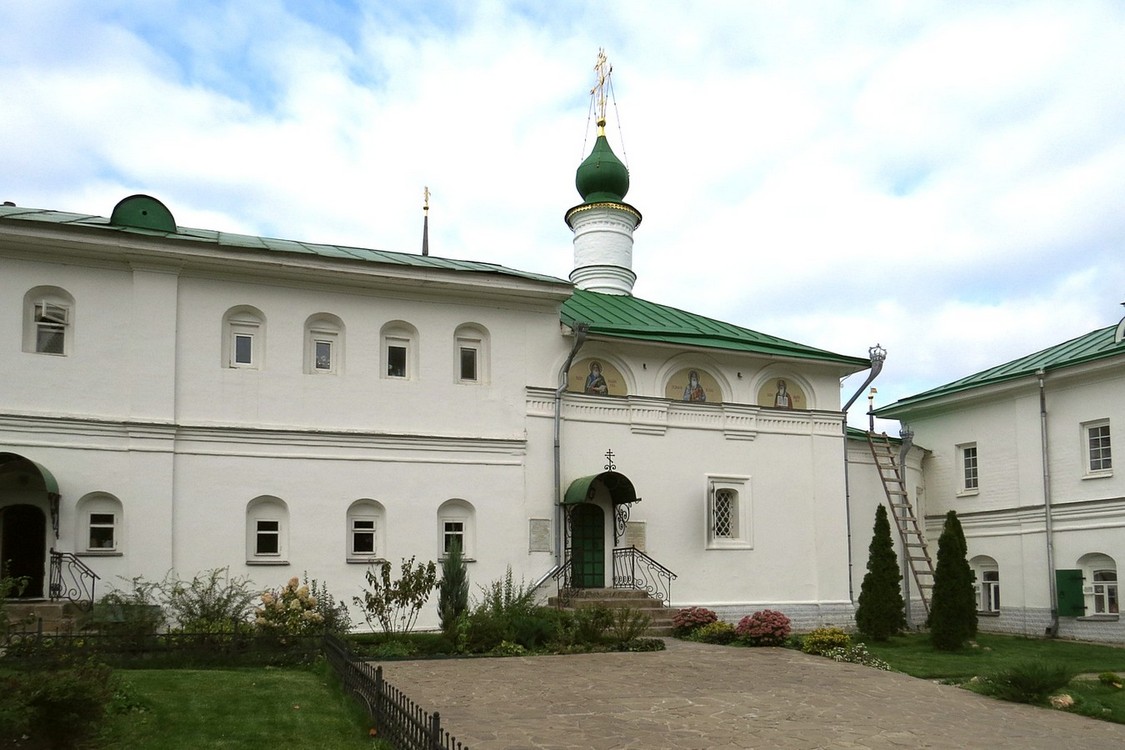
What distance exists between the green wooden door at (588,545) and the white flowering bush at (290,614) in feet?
18.5

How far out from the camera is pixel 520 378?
18625mm

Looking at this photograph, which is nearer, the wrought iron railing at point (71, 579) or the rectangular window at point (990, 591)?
the wrought iron railing at point (71, 579)

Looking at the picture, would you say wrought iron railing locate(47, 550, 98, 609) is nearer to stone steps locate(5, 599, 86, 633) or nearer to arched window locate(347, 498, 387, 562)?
stone steps locate(5, 599, 86, 633)

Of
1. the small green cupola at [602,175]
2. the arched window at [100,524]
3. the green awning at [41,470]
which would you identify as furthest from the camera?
the small green cupola at [602,175]

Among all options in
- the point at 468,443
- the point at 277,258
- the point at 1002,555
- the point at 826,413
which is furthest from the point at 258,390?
the point at 1002,555

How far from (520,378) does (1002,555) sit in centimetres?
1134

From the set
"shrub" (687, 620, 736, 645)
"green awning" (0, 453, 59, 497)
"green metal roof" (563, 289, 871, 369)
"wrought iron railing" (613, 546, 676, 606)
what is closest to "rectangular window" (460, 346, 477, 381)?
"green metal roof" (563, 289, 871, 369)

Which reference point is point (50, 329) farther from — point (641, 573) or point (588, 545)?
point (641, 573)

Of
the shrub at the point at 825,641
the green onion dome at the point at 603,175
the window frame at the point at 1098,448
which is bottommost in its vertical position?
the shrub at the point at 825,641

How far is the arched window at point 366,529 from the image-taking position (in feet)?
56.3

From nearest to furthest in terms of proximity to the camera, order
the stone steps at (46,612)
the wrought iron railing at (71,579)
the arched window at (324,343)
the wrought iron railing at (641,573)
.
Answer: the stone steps at (46,612)
the wrought iron railing at (71,579)
the arched window at (324,343)
the wrought iron railing at (641,573)

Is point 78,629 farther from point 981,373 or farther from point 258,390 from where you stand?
point 981,373

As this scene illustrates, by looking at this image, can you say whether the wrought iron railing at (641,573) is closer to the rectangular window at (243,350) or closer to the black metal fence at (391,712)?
the rectangular window at (243,350)

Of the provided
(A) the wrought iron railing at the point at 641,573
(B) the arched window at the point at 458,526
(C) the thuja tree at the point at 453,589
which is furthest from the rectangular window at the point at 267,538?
(A) the wrought iron railing at the point at 641,573
